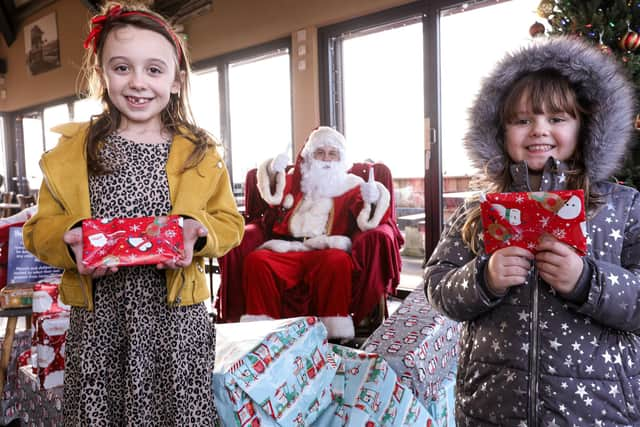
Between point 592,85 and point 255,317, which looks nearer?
point 592,85

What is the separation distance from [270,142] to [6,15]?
5979mm

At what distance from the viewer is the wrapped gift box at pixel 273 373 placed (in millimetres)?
1329

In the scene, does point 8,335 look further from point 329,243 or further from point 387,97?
point 387,97

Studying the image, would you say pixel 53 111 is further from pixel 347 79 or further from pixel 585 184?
pixel 585 184

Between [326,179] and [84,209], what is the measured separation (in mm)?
2012

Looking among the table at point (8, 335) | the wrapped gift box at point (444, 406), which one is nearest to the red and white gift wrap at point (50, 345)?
the table at point (8, 335)

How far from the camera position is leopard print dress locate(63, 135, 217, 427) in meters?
1.01

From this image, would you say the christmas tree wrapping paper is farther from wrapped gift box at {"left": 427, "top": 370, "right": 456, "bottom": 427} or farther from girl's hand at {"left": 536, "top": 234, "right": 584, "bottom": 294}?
girl's hand at {"left": 536, "top": 234, "right": 584, "bottom": 294}

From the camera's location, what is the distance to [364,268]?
2559mm

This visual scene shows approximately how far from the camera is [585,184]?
3.07 feet

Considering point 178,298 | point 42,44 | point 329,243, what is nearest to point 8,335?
point 178,298

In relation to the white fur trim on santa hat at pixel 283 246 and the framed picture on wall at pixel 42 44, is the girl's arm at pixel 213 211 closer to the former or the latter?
the white fur trim on santa hat at pixel 283 246

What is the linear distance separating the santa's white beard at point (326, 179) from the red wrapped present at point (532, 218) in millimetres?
2089

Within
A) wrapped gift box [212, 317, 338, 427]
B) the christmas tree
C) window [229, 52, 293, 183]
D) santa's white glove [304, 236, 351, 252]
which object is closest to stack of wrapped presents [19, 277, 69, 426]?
wrapped gift box [212, 317, 338, 427]
